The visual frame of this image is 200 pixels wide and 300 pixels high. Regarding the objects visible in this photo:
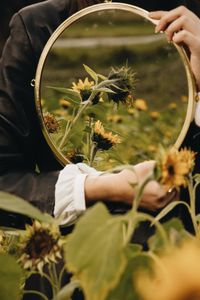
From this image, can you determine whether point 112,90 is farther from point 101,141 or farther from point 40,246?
point 40,246

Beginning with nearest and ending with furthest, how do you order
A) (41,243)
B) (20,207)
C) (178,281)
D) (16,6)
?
(178,281)
(20,207)
(41,243)
(16,6)

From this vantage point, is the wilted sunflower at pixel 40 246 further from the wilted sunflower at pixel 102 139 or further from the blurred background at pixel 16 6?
the blurred background at pixel 16 6

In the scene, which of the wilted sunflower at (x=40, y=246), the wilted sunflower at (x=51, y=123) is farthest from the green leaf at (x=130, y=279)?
the wilted sunflower at (x=51, y=123)

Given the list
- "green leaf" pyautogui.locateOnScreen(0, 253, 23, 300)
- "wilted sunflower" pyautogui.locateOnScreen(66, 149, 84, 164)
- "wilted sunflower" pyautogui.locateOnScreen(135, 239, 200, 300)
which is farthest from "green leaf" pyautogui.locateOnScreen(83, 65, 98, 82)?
"wilted sunflower" pyautogui.locateOnScreen(135, 239, 200, 300)

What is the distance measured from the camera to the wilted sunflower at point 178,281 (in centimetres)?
29

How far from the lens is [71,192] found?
0.90 meters

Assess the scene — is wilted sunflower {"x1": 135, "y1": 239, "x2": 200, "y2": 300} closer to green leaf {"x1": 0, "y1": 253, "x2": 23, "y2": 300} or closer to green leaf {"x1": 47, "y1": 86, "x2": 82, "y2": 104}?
green leaf {"x1": 0, "y1": 253, "x2": 23, "y2": 300}

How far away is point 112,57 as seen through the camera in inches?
37.4

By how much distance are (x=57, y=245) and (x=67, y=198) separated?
0.36m

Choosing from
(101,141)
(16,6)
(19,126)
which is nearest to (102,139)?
(101,141)

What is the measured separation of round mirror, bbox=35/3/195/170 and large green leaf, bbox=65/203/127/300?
561mm

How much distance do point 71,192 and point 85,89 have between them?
149mm

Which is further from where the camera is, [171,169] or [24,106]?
[24,106]

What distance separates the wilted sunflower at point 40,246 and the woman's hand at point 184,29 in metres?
0.46
